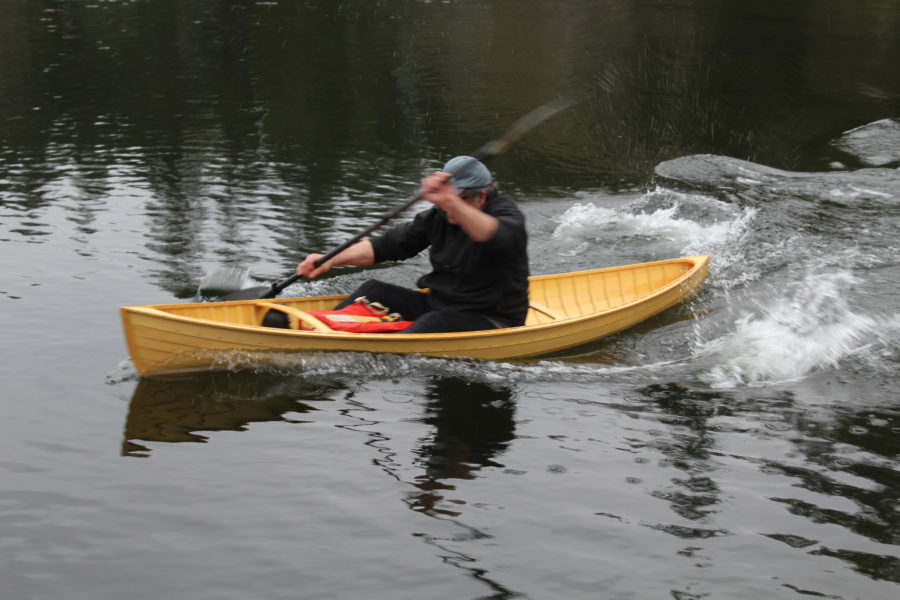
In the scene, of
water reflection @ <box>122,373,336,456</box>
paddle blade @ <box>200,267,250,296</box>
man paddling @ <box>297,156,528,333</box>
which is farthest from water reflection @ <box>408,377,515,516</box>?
paddle blade @ <box>200,267,250,296</box>

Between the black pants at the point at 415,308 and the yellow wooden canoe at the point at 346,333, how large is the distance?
13cm

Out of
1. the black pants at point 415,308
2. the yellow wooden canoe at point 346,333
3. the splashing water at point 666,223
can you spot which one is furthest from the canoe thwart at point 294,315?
the splashing water at point 666,223

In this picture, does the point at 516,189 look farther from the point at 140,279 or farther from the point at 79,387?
the point at 79,387

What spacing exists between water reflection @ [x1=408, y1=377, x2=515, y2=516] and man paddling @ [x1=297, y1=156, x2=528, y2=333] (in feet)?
1.85

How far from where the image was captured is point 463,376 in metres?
7.40

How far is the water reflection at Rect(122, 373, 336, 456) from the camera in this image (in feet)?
21.5

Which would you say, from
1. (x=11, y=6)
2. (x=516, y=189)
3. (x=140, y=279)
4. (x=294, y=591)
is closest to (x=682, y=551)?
(x=294, y=591)

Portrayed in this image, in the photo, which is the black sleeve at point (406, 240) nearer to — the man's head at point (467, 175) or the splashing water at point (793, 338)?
the man's head at point (467, 175)

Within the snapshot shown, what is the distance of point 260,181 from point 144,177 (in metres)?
1.71

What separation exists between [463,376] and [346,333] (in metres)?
0.98

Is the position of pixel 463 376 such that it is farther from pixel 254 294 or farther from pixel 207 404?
pixel 254 294

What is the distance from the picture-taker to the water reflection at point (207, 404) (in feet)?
21.5

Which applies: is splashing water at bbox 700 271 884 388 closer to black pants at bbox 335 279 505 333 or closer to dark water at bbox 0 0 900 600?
dark water at bbox 0 0 900 600

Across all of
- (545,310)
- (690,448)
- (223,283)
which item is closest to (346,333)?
(545,310)
